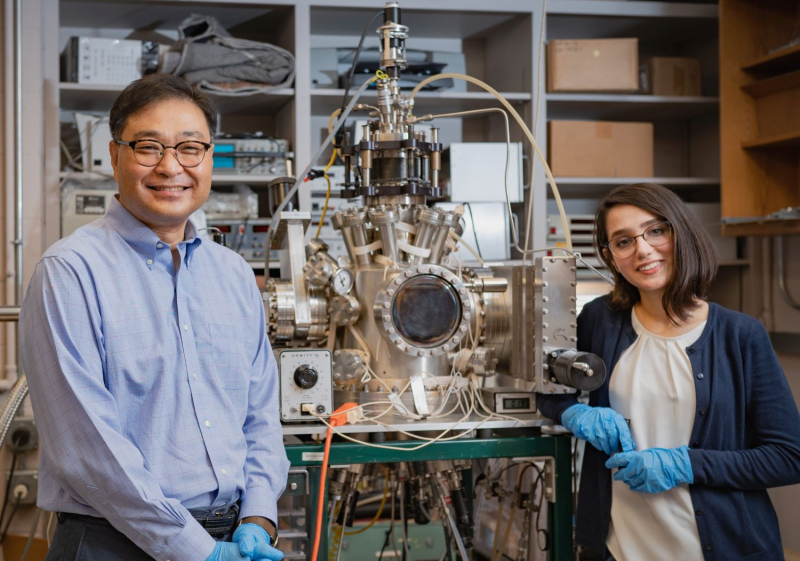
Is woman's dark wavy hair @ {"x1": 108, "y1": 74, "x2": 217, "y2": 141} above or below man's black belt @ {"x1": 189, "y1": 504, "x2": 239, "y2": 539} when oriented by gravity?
above

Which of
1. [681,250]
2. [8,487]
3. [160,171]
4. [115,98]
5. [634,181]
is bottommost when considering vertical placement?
[8,487]

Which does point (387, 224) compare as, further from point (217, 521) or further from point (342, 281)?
point (217, 521)

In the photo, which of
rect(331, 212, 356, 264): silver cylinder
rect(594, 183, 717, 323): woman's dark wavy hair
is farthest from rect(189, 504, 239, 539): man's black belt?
rect(594, 183, 717, 323): woman's dark wavy hair

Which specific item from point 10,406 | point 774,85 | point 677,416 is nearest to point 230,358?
point 10,406

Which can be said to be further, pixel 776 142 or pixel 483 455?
pixel 776 142

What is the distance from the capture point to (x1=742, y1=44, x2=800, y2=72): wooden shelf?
2762 millimetres

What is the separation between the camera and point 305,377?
1752 millimetres

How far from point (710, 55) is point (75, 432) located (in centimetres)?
354

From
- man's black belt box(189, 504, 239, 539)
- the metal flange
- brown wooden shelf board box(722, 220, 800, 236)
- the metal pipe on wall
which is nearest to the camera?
man's black belt box(189, 504, 239, 539)

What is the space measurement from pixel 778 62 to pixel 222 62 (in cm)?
213

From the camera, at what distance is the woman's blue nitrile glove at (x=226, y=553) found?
1191mm

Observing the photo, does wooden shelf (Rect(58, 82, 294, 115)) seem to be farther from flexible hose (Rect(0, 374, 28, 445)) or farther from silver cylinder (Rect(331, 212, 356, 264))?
flexible hose (Rect(0, 374, 28, 445))

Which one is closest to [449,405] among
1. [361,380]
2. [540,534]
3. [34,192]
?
[361,380]

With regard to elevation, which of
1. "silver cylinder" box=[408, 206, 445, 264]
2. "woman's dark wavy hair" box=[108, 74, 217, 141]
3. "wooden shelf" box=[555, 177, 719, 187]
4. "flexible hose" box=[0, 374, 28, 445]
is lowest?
"flexible hose" box=[0, 374, 28, 445]
